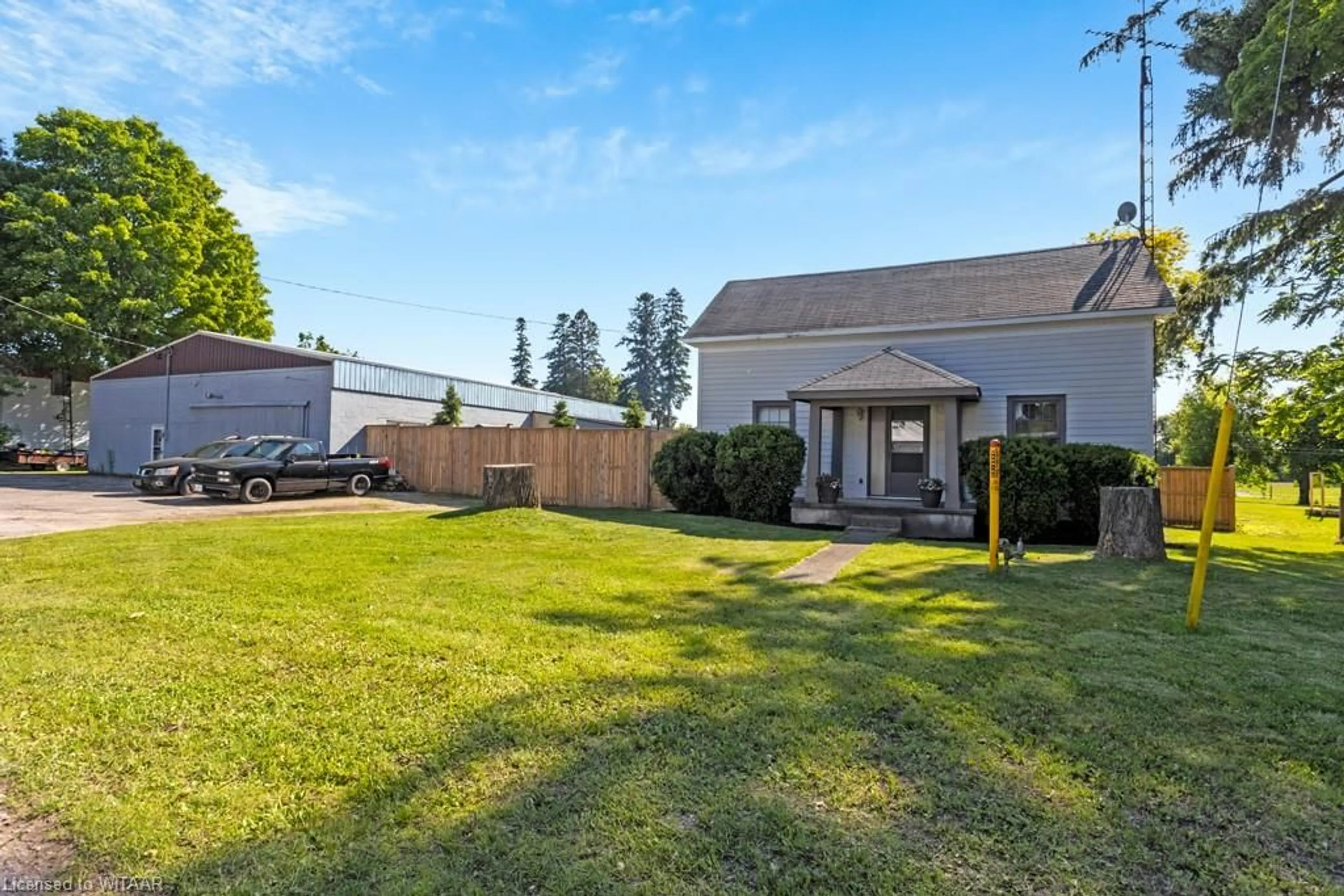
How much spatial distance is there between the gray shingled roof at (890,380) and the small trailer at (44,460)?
28.0 metres

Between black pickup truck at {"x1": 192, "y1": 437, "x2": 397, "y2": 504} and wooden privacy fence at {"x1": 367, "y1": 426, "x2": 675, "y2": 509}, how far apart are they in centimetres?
132

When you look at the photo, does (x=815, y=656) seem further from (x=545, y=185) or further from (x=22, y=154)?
(x=22, y=154)

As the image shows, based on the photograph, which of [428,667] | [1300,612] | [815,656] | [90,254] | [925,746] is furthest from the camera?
[90,254]

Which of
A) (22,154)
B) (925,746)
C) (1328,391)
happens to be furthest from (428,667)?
(22,154)

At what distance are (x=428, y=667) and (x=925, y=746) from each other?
2.58 m

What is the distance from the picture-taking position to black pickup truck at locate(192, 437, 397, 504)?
46.2 ft

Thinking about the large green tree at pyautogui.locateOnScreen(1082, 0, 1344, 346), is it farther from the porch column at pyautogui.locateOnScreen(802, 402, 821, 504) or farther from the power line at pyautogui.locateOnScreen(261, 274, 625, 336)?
the power line at pyautogui.locateOnScreen(261, 274, 625, 336)

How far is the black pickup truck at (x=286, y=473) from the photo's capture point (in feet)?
46.2

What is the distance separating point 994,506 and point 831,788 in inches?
183

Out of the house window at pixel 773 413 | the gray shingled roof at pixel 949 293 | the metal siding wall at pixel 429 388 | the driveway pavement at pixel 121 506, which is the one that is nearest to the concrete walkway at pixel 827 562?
the house window at pixel 773 413

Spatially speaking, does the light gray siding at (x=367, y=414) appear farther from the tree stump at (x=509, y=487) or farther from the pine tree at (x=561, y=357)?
the pine tree at (x=561, y=357)

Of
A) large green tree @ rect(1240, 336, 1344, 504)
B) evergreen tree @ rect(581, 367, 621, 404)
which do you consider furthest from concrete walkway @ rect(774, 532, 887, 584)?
evergreen tree @ rect(581, 367, 621, 404)

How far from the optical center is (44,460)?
24922 millimetres

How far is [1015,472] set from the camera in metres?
10.6
